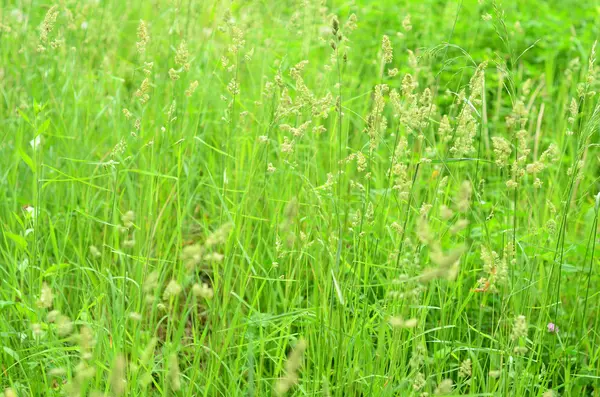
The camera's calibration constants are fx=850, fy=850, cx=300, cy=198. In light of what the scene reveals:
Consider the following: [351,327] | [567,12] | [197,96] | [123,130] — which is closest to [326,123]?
[197,96]

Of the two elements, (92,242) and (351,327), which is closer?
(351,327)

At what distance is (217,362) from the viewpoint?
5.95 feet

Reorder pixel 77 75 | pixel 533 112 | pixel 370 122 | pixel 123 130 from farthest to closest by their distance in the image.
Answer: pixel 533 112
pixel 77 75
pixel 123 130
pixel 370 122

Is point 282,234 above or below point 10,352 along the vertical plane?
above

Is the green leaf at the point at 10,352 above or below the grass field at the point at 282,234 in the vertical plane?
below

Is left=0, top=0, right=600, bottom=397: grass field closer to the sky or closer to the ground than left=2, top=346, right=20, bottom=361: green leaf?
closer to the sky

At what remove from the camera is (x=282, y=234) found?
234 cm

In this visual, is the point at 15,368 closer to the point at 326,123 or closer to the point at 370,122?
the point at 370,122

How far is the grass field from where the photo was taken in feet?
5.76

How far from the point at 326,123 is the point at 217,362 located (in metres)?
1.64

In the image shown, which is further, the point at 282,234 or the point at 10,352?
the point at 282,234

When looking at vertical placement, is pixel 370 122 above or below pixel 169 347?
above

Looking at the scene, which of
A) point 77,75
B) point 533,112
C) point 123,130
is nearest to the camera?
point 123,130

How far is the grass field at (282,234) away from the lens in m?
1.75
